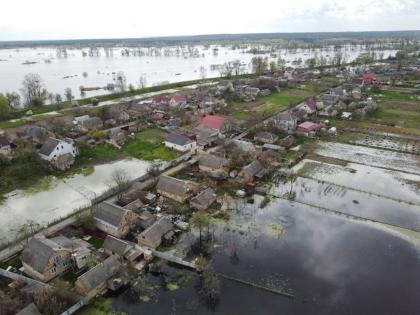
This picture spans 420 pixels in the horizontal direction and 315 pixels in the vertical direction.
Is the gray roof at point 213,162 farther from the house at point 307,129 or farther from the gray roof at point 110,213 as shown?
the house at point 307,129

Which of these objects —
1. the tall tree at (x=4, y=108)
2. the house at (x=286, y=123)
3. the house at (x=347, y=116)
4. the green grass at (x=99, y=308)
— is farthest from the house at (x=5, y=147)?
the house at (x=347, y=116)

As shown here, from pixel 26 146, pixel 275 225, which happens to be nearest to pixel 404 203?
pixel 275 225

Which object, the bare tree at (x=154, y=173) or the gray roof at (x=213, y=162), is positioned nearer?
the bare tree at (x=154, y=173)

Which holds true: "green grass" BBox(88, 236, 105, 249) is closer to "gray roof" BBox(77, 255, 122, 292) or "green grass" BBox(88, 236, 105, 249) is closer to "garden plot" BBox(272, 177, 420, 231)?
"gray roof" BBox(77, 255, 122, 292)

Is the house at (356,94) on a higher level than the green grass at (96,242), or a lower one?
higher

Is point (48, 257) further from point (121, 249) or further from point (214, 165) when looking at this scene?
point (214, 165)

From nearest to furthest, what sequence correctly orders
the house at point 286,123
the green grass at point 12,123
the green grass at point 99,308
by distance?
the green grass at point 99,308 < the house at point 286,123 < the green grass at point 12,123

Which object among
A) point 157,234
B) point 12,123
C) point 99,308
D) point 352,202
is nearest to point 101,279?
point 99,308

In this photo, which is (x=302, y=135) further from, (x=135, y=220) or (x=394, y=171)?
(x=135, y=220)
